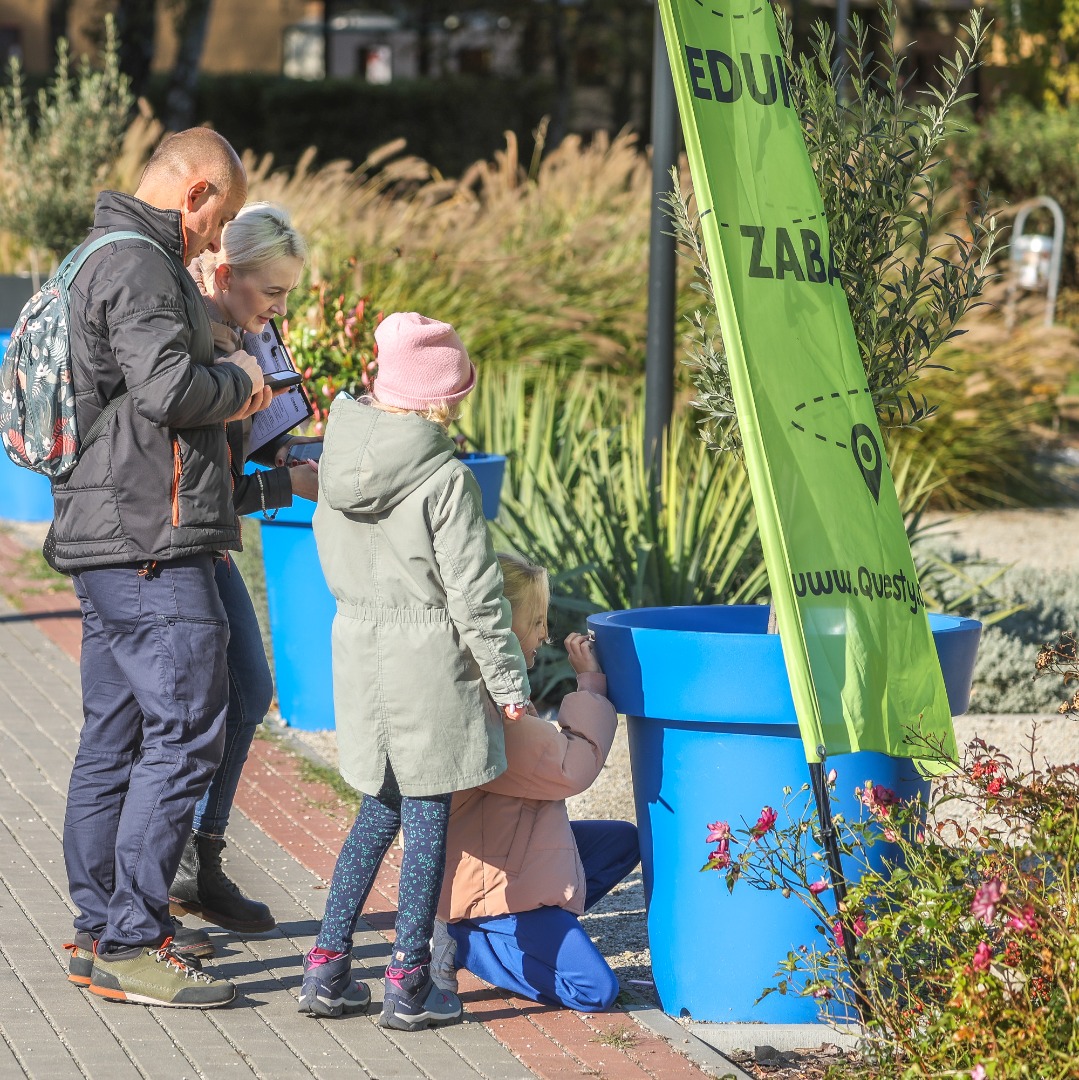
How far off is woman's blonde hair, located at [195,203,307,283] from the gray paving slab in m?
1.64

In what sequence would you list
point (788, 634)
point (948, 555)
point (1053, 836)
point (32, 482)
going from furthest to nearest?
point (32, 482) → point (948, 555) → point (788, 634) → point (1053, 836)

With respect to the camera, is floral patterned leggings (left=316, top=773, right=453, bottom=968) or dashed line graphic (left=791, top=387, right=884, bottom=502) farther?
floral patterned leggings (left=316, top=773, right=453, bottom=968)

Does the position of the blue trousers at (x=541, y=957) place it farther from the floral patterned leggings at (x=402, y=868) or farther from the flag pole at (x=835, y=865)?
the flag pole at (x=835, y=865)

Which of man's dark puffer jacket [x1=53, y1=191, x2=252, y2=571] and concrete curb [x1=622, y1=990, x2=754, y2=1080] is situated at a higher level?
man's dark puffer jacket [x1=53, y1=191, x2=252, y2=571]

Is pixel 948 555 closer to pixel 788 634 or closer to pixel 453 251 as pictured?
pixel 453 251

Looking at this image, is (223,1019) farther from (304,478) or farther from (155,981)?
(304,478)

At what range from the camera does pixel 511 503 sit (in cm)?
699

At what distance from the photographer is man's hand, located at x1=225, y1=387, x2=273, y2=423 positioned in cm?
344

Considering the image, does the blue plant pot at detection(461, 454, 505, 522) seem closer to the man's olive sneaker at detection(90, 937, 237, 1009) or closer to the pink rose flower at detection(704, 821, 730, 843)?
the man's olive sneaker at detection(90, 937, 237, 1009)

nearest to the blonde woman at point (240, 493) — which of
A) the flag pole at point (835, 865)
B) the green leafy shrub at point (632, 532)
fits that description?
the flag pole at point (835, 865)

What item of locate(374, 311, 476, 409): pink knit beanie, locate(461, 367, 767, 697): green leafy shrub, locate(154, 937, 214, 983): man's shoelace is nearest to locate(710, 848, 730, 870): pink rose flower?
locate(374, 311, 476, 409): pink knit beanie

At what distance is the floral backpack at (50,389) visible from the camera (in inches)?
132

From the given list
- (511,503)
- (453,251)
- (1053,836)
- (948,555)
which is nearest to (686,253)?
(1053,836)

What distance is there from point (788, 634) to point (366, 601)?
0.90 meters
